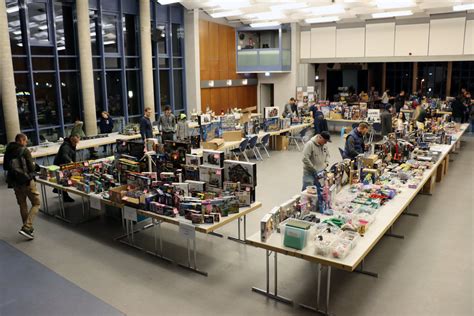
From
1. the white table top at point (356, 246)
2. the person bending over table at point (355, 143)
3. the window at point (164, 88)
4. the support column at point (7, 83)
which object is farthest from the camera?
the window at point (164, 88)

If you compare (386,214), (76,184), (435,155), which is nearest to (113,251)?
(76,184)

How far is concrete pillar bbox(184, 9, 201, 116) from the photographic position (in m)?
17.4

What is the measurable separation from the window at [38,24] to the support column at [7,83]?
4.56ft

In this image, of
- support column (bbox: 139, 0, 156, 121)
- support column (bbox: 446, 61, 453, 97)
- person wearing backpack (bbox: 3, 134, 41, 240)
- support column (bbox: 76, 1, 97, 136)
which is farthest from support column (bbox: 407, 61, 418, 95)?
person wearing backpack (bbox: 3, 134, 41, 240)

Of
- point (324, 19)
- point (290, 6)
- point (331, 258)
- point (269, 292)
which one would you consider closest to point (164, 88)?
point (290, 6)

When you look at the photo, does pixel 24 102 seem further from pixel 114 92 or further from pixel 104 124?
pixel 114 92

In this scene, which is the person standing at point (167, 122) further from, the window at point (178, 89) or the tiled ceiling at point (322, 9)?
the window at point (178, 89)

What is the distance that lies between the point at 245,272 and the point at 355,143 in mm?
3661

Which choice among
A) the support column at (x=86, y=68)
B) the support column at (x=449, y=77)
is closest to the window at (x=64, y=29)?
the support column at (x=86, y=68)

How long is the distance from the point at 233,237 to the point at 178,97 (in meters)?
12.2

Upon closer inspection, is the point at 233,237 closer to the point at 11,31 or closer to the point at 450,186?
the point at 450,186

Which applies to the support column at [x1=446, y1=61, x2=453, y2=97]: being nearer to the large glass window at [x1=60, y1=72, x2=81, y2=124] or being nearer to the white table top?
the large glass window at [x1=60, y1=72, x2=81, y2=124]

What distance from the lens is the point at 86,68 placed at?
1334 cm

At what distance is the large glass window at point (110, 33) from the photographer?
14796 millimetres
